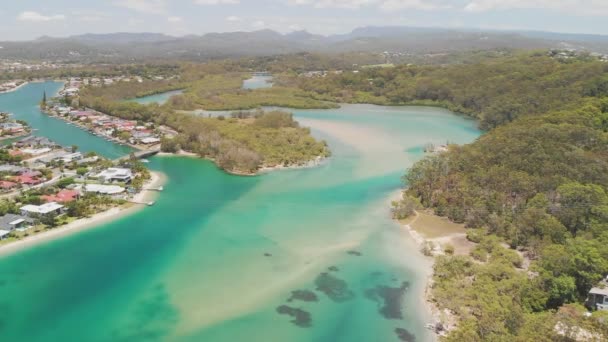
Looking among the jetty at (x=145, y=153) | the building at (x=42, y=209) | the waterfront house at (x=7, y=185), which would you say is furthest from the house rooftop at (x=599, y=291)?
the jetty at (x=145, y=153)

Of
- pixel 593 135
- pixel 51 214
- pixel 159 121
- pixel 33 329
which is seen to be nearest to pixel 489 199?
pixel 593 135

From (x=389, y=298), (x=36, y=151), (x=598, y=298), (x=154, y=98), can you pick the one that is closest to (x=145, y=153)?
(x=36, y=151)

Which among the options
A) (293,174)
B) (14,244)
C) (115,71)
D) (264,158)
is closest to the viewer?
(14,244)

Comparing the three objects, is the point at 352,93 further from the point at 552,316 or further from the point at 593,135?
the point at 552,316

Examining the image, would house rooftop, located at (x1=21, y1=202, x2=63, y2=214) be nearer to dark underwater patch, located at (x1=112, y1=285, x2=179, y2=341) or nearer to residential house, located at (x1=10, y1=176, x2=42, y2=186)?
residential house, located at (x1=10, y1=176, x2=42, y2=186)

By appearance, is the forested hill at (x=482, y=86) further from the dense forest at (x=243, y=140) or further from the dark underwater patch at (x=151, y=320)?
the dark underwater patch at (x=151, y=320)

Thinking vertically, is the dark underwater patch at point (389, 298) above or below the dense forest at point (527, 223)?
below
